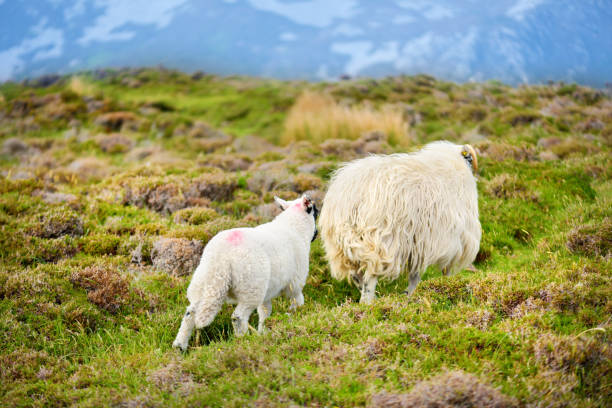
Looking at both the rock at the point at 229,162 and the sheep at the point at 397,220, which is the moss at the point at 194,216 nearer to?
the sheep at the point at 397,220

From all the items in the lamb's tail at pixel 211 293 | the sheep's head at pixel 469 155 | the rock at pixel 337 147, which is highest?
the sheep's head at pixel 469 155

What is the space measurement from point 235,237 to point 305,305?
1.52 metres

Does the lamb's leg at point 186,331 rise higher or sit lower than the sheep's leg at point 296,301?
higher

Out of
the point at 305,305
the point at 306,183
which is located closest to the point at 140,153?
the point at 306,183

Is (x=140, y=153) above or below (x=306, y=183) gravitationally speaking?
below

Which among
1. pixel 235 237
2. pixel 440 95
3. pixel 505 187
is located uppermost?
pixel 235 237

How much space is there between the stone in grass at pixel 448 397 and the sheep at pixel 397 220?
2.28 meters

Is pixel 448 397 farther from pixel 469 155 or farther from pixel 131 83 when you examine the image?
pixel 131 83

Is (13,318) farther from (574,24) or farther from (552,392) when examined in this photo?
(574,24)

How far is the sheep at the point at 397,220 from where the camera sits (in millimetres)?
5441

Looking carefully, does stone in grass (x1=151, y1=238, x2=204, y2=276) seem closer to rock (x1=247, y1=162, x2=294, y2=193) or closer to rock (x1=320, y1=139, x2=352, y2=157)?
rock (x1=247, y1=162, x2=294, y2=193)

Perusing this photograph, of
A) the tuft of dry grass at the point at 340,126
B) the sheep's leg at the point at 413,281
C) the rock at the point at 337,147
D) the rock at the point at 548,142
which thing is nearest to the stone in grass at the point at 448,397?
the sheep's leg at the point at 413,281

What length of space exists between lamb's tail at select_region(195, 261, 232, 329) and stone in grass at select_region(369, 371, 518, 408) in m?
1.84

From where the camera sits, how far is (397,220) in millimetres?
5445
